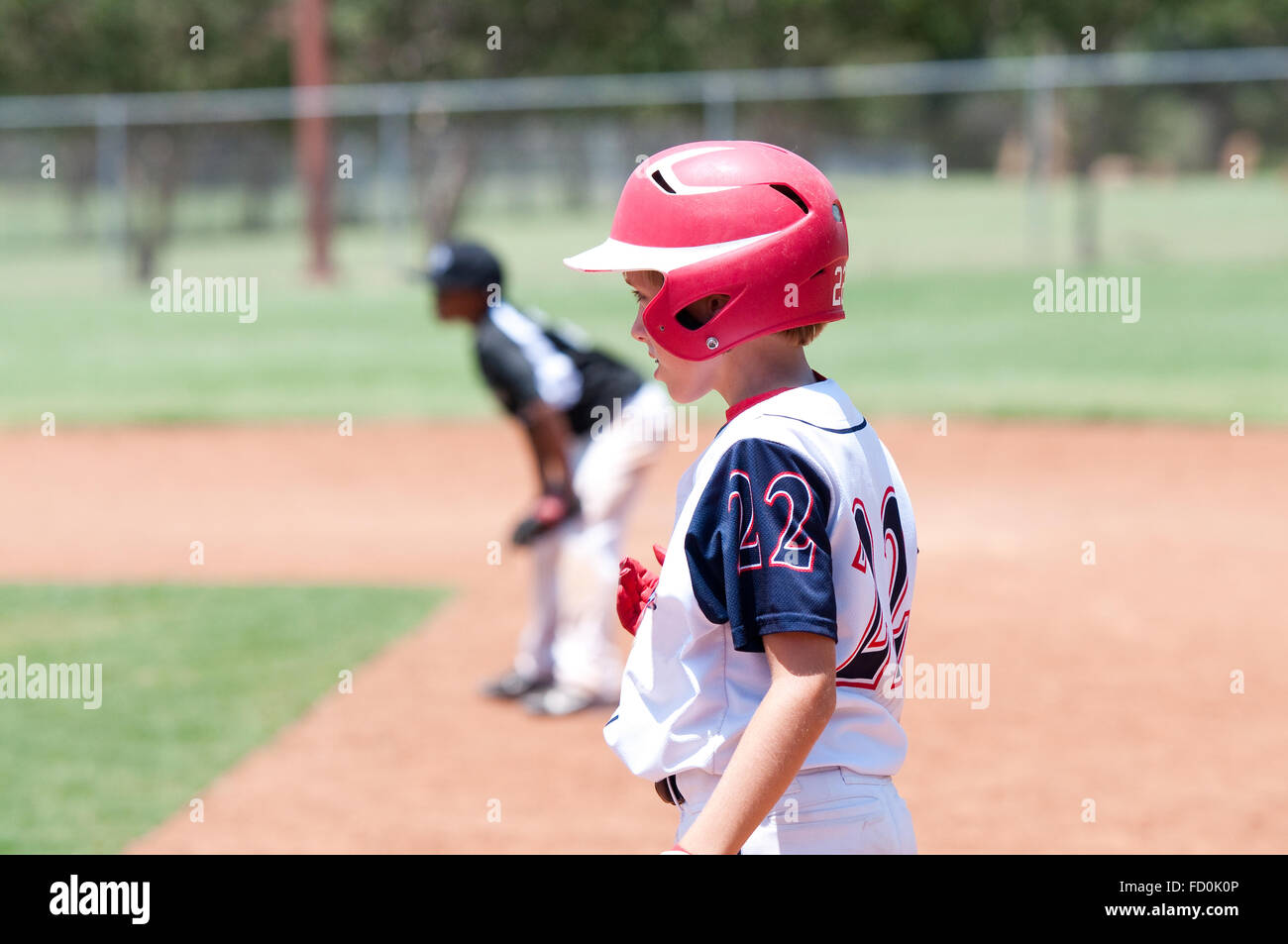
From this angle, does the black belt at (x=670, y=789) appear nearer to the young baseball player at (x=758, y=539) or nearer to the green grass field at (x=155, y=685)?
the young baseball player at (x=758, y=539)

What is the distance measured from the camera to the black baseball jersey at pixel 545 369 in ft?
21.2

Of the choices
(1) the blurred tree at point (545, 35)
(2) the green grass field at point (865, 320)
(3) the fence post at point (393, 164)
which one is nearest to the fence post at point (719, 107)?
(2) the green grass field at point (865, 320)

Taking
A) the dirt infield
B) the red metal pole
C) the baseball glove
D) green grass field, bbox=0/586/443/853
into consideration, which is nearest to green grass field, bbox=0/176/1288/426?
the red metal pole

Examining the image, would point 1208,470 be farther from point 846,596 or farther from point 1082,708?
point 846,596

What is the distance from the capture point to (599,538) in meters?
6.77

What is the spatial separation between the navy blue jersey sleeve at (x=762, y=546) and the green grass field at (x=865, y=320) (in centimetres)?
1270

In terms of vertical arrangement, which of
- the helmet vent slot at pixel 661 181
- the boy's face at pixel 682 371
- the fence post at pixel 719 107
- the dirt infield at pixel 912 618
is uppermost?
the fence post at pixel 719 107

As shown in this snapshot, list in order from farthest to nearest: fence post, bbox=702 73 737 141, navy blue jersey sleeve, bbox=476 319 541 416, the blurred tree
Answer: the blurred tree → fence post, bbox=702 73 737 141 → navy blue jersey sleeve, bbox=476 319 541 416

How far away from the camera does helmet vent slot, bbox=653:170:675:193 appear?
7.39 ft

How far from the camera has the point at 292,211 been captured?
85.1 feet

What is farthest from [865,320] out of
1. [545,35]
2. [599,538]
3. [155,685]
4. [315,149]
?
[545,35]

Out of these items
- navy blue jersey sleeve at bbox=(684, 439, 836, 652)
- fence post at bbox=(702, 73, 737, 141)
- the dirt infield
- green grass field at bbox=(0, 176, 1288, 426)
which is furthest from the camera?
fence post at bbox=(702, 73, 737, 141)

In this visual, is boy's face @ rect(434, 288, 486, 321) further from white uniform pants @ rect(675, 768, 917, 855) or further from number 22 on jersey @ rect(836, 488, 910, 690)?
white uniform pants @ rect(675, 768, 917, 855)

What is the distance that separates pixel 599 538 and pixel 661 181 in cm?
457
